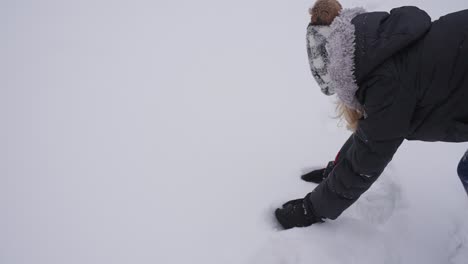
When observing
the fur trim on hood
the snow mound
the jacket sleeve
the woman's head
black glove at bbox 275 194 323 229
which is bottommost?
the snow mound

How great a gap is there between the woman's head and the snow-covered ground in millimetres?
964

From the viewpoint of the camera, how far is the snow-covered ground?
1.47 meters

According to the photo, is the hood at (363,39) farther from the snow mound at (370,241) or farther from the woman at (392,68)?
the snow mound at (370,241)

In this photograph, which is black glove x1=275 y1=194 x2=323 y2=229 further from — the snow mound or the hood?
the hood

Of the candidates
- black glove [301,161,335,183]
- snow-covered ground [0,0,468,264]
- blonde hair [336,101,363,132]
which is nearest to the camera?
blonde hair [336,101,363,132]

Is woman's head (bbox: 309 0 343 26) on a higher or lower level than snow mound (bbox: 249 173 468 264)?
higher

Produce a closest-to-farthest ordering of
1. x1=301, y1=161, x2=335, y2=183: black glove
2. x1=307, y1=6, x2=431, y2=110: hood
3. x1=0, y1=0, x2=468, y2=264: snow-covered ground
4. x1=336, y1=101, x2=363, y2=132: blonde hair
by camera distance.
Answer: x1=307, y1=6, x2=431, y2=110: hood, x1=336, y1=101, x2=363, y2=132: blonde hair, x1=0, y1=0, x2=468, y2=264: snow-covered ground, x1=301, y1=161, x2=335, y2=183: black glove

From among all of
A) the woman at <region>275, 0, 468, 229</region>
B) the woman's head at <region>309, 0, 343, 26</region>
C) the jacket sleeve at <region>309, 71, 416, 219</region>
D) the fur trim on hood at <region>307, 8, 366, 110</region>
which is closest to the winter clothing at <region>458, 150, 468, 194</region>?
the woman at <region>275, 0, 468, 229</region>

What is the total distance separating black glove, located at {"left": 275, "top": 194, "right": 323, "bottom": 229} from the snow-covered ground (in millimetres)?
43

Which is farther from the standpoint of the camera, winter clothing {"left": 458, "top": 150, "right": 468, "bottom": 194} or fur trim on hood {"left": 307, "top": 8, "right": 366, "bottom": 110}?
winter clothing {"left": 458, "top": 150, "right": 468, "bottom": 194}

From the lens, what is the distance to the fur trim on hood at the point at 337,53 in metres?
1.03

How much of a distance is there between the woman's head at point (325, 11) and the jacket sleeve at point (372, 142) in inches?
10.9

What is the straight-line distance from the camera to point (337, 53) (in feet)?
3.43

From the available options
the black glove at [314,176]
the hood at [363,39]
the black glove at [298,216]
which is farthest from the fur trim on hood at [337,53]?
the black glove at [314,176]
